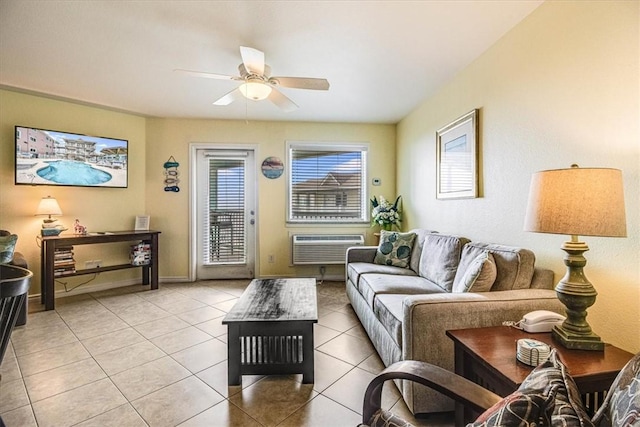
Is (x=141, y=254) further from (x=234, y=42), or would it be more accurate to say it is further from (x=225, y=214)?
(x=234, y=42)

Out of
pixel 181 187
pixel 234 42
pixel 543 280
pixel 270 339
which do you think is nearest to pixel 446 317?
pixel 543 280

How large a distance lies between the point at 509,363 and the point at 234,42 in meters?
2.66

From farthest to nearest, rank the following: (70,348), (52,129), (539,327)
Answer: (52,129) → (70,348) → (539,327)

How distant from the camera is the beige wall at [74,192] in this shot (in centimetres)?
319

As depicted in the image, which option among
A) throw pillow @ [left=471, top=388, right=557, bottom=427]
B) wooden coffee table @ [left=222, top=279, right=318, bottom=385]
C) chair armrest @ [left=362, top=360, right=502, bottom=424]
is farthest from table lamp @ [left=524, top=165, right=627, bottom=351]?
wooden coffee table @ [left=222, top=279, right=318, bottom=385]

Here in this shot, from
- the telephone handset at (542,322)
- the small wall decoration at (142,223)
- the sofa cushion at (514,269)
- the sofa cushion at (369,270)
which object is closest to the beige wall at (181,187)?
the small wall decoration at (142,223)

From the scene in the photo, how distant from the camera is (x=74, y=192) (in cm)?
364

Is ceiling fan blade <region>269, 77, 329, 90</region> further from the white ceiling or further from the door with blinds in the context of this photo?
the door with blinds

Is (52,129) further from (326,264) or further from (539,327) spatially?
(539,327)

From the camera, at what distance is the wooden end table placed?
104 centimetres

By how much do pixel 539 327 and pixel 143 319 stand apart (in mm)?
3238

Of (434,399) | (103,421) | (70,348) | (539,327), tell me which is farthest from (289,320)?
(70,348)

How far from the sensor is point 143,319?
113 inches

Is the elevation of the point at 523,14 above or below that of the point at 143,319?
above
